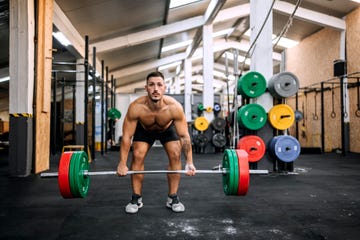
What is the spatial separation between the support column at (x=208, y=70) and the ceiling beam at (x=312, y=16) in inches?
65.8

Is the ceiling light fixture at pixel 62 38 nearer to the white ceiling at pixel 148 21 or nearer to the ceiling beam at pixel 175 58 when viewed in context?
the white ceiling at pixel 148 21

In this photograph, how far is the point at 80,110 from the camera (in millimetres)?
6656

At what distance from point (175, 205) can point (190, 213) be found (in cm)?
11

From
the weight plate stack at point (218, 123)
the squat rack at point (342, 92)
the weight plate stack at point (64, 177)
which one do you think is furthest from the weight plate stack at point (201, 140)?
the weight plate stack at point (64, 177)

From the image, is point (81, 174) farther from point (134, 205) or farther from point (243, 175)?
point (243, 175)

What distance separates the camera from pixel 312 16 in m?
6.93

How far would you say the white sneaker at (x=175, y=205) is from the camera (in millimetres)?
1973

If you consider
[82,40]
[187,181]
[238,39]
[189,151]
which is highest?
[238,39]

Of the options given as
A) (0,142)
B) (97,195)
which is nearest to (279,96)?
(97,195)

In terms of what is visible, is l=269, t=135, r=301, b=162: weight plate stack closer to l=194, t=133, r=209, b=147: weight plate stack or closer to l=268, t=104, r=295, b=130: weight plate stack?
l=268, t=104, r=295, b=130: weight plate stack

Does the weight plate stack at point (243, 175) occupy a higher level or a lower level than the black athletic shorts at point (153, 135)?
lower

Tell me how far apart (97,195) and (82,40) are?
493 cm

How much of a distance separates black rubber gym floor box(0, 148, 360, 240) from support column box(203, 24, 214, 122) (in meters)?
4.61

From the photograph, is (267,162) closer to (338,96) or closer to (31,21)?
(31,21)
